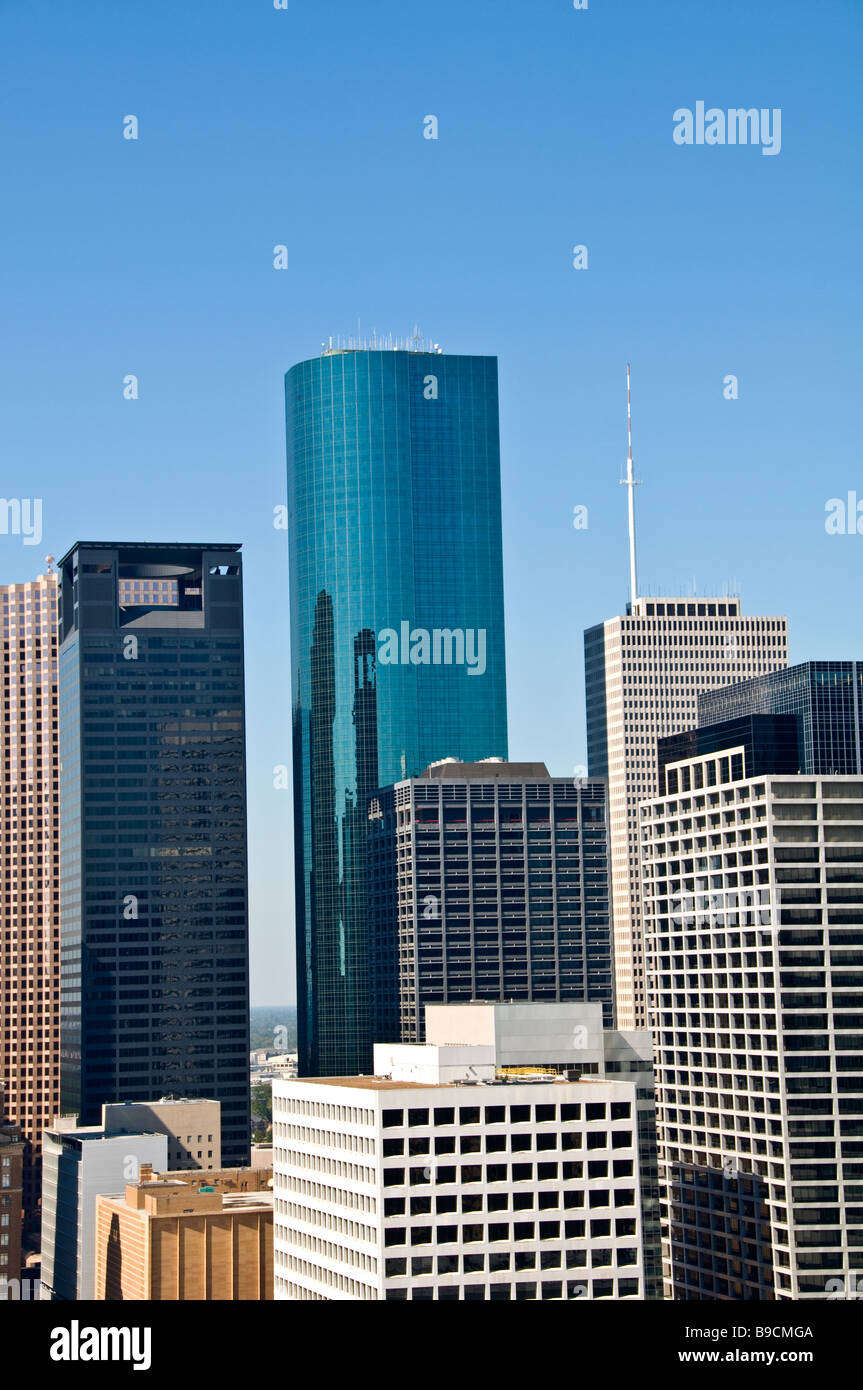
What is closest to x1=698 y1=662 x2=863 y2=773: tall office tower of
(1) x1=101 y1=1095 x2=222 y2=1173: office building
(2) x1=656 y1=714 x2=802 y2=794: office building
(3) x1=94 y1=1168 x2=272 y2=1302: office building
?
(2) x1=656 y1=714 x2=802 y2=794: office building

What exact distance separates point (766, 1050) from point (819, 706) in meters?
56.8

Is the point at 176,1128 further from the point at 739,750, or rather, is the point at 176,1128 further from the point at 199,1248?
the point at 739,750

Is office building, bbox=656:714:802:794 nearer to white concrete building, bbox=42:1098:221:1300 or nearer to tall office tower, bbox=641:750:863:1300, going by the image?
tall office tower, bbox=641:750:863:1300

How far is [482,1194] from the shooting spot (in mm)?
87188

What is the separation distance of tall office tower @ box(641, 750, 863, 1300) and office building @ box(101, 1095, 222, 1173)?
7335 centimetres

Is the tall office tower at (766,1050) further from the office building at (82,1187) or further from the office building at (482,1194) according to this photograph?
the office building at (82,1187)

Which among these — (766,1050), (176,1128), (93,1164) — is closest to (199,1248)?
(766,1050)

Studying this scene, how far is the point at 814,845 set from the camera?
12575 centimetres

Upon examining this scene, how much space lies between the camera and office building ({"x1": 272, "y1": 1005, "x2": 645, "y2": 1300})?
85.5m
